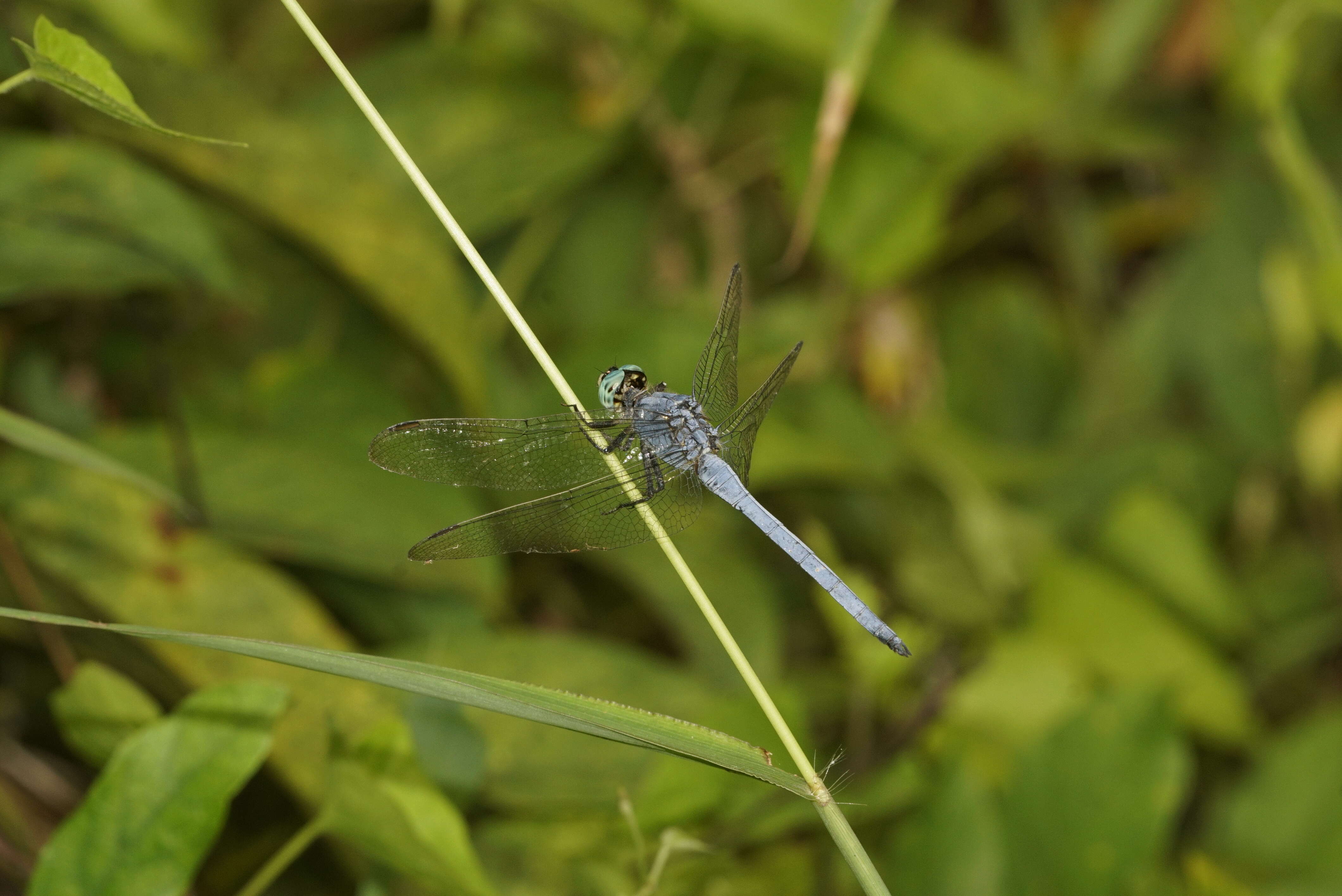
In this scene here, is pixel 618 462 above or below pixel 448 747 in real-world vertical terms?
above

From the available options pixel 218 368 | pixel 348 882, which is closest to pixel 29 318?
pixel 218 368

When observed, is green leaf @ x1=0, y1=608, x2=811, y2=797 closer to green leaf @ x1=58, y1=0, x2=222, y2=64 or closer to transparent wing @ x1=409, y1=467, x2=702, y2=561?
transparent wing @ x1=409, y1=467, x2=702, y2=561

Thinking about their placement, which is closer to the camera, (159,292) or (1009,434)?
(159,292)

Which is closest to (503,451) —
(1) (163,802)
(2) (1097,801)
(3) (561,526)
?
(3) (561,526)

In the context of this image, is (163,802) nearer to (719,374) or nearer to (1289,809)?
(719,374)

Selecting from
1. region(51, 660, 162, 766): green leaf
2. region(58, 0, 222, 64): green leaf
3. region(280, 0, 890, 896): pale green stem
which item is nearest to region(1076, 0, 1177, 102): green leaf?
region(58, 0, 222, 64): green leaf

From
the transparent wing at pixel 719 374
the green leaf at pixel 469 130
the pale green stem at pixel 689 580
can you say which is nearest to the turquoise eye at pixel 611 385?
the transparent wing at pixel 719 374

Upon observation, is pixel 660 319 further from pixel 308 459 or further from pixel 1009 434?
pixel 1009 434
